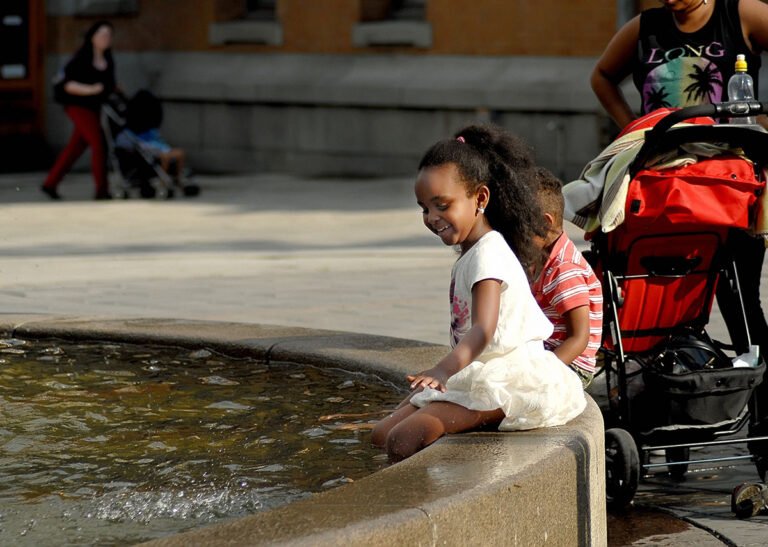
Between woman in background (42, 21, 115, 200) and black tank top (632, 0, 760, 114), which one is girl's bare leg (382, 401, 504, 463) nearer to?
black tank top (632, 0, 760, 114)

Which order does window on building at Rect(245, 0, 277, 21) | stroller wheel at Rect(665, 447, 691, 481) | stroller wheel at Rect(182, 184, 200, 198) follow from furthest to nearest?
window on building at Rect(245, 0, 277, 21), stroller wheel at Rect(182, 184, 200, 198), stroller wheel at Rect(665, 447, 691, 481)

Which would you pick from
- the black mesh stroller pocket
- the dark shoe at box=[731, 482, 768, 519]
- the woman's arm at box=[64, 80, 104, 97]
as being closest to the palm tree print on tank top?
the black mesh stroller pocket

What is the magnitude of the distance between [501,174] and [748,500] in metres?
1.24

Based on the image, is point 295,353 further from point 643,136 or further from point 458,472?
point 458,472

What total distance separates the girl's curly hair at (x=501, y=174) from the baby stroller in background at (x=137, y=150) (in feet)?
39.6

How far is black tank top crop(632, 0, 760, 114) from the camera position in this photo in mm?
5738

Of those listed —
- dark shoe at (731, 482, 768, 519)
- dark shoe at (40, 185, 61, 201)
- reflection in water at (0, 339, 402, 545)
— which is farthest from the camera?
dark shoe at (40, 185, 61, 201)

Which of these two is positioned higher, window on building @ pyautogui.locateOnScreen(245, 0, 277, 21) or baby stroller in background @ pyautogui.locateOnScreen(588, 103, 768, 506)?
window on building @ pyautogui.locateOnScreen(245, 0, 277, 21)

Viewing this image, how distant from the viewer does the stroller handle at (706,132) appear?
514 centimetres

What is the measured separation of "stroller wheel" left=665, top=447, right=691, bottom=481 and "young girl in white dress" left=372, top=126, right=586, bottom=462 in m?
1.13

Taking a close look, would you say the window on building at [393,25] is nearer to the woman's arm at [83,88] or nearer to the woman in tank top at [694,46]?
the woman's arm at [83,88]

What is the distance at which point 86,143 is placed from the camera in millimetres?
17391

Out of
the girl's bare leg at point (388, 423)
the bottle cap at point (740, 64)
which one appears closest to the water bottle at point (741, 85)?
the bottle cap at point (740, 64)

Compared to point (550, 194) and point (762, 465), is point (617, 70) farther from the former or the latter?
point (762, 465)
